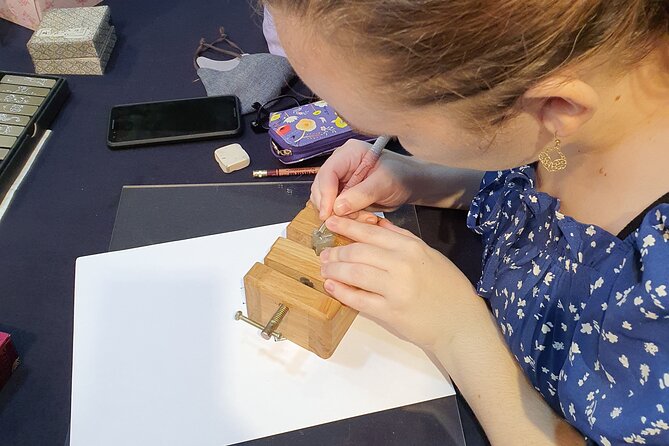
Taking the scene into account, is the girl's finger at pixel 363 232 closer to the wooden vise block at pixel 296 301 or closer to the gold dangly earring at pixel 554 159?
the wooden vise block at pixel 296 301

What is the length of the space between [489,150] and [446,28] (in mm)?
153

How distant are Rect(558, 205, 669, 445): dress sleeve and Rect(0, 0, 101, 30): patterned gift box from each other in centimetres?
86

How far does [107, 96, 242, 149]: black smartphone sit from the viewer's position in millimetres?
821

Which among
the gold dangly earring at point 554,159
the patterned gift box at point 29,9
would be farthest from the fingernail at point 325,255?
the patterned gift box at point 29,9

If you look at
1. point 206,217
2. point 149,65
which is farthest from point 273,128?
point 149,65

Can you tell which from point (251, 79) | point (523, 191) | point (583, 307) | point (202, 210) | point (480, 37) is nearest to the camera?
point (480, 37)

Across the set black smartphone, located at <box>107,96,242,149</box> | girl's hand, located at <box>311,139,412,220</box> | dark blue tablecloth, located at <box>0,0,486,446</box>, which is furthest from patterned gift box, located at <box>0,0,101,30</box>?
girl's hand, located at <box>311,139,412,220</box>

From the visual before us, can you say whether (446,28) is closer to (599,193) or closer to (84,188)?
(599,193)

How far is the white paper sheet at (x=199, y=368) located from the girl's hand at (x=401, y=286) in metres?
0.05

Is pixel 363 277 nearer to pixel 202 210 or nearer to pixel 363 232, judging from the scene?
pixel 363 232

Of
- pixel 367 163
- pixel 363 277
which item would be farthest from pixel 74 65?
pixel 363 277

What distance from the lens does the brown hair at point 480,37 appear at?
0.36 metres

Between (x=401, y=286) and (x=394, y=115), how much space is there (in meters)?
0.18

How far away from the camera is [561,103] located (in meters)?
0.44
